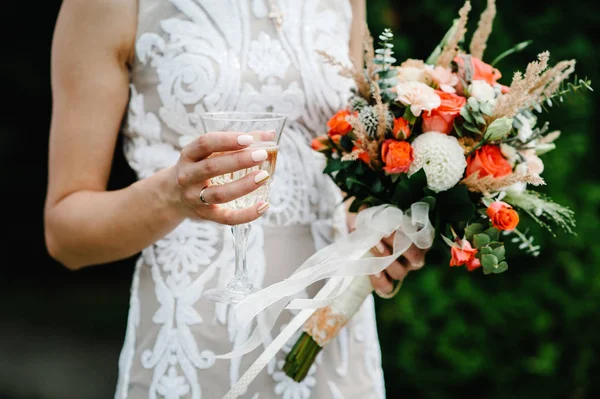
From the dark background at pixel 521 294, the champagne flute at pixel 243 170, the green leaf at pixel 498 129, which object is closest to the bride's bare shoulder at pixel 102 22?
the champagne flute at pixel 243 170

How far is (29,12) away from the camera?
6641mm

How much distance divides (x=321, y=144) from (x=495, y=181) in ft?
1.75

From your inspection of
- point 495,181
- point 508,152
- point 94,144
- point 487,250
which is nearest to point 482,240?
point 487,250

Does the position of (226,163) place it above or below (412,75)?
below

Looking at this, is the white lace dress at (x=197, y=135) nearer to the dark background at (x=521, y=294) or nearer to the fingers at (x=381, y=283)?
the fingers at (x=381, y=283)

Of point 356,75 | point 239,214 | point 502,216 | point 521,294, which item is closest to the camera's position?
point 239,214

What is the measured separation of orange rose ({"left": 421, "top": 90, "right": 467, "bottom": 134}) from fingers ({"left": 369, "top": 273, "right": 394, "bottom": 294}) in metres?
0.46

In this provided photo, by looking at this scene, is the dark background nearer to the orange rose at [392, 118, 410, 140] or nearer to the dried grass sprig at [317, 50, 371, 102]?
the dried grass sprig at [317, 50, 371, 102]

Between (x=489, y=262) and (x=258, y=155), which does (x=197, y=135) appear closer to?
(x=258, y=155)

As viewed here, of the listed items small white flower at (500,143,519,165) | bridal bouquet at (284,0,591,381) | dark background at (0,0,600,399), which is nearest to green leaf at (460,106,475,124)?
bridal bouquet at (284,0,591,381)

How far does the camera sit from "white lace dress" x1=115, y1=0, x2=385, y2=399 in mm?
2004

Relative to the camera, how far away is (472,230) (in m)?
1.84

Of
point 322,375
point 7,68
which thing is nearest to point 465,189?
point 322,375

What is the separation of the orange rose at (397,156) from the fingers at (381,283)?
351 mm
